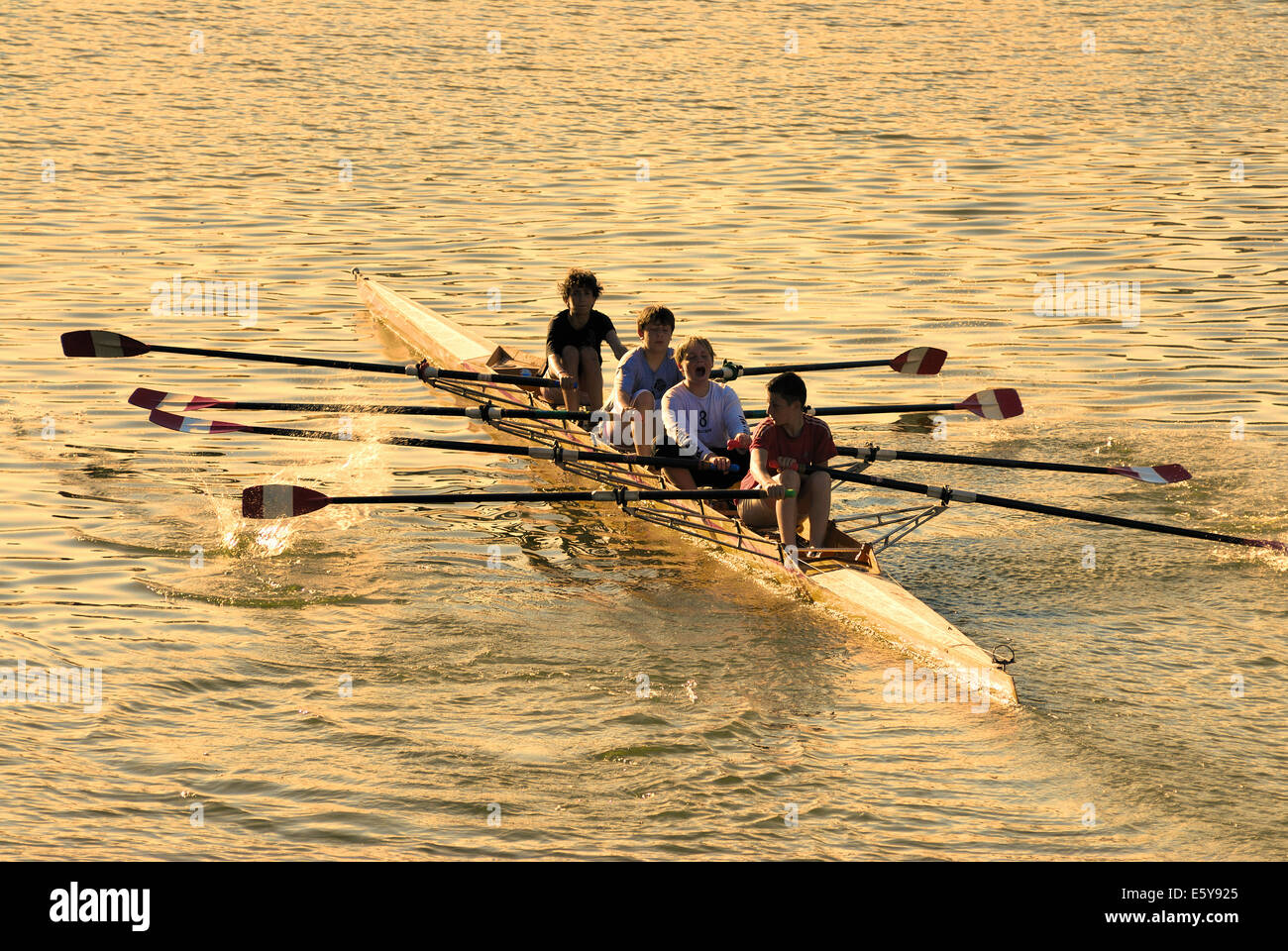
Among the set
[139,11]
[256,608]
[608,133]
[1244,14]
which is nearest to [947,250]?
[608,133]

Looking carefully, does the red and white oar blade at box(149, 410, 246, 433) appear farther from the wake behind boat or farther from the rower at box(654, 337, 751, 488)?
the rower at box(654, 337, 751, 488)

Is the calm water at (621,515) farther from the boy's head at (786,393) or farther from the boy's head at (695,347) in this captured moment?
the boy's head at (695,347)

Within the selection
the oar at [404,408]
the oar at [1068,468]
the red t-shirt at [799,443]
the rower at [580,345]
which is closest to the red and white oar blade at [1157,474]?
the oar at [1068,468]

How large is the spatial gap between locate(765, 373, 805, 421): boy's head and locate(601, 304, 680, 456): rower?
72.1 inches

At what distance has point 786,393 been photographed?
1009 centimetres

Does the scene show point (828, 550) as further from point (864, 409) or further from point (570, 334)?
point (570, 334)

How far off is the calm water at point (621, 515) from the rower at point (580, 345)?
0.91m

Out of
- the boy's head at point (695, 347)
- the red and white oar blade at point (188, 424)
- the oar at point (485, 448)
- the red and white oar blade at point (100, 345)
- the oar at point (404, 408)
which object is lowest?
the oar at point (485, 448)

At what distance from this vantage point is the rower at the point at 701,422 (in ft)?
36.5

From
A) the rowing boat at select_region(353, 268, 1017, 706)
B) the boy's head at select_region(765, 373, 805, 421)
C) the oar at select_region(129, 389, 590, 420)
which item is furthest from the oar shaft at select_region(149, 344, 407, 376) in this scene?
the boy's head at select_region(765, 373, 805, 421)

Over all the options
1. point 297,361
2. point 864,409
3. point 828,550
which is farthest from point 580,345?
point 828,550

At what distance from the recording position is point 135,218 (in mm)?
23766
